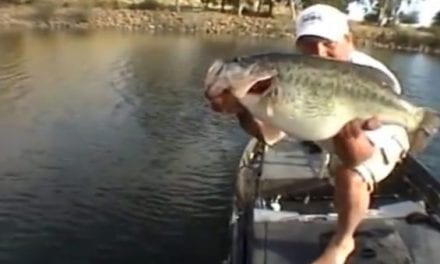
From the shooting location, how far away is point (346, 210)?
5.71m

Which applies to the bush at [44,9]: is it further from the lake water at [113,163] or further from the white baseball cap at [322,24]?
the white baseball cap at [322,24]

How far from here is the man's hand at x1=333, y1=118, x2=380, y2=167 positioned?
17.1ft

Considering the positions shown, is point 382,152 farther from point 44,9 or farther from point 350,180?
point 44,9

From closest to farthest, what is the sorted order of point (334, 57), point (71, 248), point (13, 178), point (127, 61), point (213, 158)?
point (334, 57) → point (71, 248) → point (13, 178) → point (213, 158) → point (127, 61)

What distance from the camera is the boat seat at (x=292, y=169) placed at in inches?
355

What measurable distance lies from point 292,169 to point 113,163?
25.1 ft

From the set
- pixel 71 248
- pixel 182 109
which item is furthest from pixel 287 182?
pixel 182 109

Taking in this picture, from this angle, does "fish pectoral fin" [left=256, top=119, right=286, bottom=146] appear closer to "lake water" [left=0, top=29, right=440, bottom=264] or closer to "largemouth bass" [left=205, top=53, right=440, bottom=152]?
"largemouth bass" [left=205, top=53, right=440, bottom=152]

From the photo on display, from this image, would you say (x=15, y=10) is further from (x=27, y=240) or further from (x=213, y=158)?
(x=27, y=240)

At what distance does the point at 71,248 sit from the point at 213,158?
6.14 metres

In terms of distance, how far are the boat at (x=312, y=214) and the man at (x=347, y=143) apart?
0.32 metres

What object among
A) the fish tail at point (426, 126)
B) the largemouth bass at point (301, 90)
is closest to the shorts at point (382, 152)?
the fish tail at point (426, 126)

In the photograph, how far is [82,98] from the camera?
81.6 ft

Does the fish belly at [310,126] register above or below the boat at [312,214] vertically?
above
